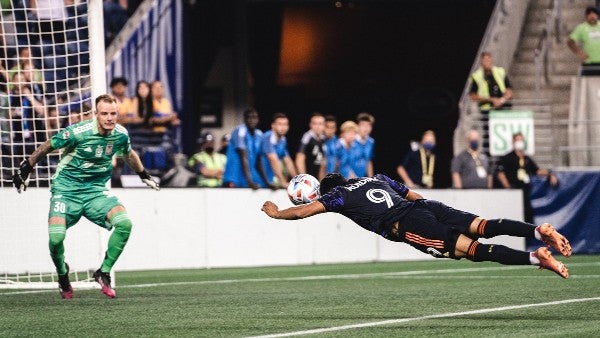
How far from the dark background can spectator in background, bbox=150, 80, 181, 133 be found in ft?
35.6

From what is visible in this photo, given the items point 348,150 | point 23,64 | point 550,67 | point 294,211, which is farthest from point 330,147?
point 294,211

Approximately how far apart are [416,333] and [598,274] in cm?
727

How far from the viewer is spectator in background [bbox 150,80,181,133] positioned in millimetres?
21281

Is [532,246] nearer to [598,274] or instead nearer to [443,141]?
[598,274]

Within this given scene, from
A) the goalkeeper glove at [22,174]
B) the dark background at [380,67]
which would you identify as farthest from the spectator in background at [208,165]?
the dark background at [380,67]

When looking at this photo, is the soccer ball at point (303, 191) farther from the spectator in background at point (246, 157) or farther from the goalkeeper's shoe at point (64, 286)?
the spectator in background at point (246, 157)

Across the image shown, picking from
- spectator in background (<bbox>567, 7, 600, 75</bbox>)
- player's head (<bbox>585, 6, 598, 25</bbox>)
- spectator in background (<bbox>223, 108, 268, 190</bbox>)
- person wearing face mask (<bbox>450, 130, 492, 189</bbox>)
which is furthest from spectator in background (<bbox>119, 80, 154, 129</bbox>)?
player's head (<bbox>585, 6, 598, 25</bbox>)

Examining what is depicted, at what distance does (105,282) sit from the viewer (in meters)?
13.7

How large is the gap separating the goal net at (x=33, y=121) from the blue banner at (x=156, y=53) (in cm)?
468

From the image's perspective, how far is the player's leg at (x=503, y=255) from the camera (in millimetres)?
10734

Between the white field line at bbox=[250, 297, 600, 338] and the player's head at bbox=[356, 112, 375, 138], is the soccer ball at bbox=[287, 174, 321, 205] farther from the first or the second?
the player's head at bbox=[356, 112, 375, 138]

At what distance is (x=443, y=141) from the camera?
33875mm

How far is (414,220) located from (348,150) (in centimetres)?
1019

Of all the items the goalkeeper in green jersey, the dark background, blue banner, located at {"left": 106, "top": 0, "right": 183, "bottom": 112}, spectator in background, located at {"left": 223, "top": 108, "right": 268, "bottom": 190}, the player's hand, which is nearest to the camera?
the player's hand
